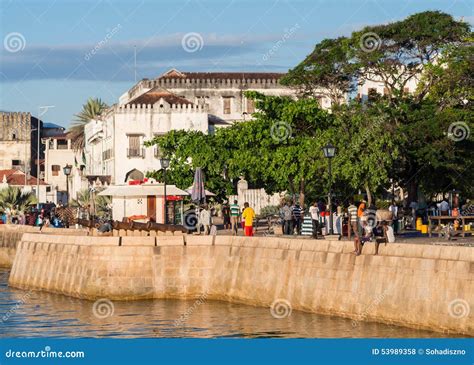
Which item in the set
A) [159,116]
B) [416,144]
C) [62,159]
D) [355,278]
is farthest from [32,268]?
[62,159]

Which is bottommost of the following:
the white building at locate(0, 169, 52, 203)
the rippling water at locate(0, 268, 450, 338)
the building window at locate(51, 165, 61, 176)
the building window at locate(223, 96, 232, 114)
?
the rippling water at locate(0, 268, 450, 338)

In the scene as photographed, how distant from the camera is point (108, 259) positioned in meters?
40.1

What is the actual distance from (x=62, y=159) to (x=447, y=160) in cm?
7574

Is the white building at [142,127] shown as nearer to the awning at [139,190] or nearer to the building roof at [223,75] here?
the building roof at [223,75]

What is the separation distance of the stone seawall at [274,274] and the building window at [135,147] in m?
38.6

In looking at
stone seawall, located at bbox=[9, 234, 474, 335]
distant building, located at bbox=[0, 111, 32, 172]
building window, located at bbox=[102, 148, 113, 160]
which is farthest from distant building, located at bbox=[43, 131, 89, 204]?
stone seawall, located at bbox=[9, 234, 474, 335]

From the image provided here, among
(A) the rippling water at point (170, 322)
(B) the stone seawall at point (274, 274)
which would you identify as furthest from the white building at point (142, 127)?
(A) the rippling water at point (170, 322)

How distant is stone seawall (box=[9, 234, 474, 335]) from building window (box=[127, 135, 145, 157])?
1521 inches

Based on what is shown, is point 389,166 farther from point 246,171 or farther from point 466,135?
point 246,171

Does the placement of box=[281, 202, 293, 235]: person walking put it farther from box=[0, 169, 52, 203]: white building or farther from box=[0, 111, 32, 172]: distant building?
box=[0, 111, 32, 172]: distant building

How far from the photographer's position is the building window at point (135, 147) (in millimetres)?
85562

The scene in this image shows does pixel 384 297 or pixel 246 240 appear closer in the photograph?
pixel 384 297

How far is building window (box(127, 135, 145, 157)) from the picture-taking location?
85562 mm

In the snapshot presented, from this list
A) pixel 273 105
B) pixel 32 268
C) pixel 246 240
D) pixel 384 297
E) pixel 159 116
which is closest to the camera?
pixel 384 297
